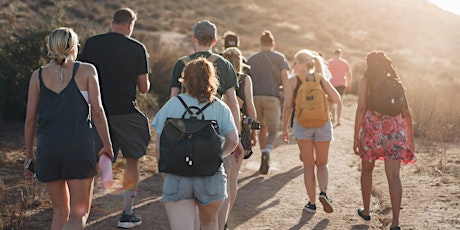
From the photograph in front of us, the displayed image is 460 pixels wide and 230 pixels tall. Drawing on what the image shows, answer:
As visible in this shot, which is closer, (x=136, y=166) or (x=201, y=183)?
(x=201, y=183)

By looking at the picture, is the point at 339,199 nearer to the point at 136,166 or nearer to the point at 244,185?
the point at 244,185

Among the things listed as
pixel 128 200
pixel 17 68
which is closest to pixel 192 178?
pixel 128 200

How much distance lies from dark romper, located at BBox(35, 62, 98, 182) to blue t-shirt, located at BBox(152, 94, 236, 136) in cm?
53

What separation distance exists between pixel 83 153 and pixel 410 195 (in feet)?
15.7

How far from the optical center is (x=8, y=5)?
31469 millimetres

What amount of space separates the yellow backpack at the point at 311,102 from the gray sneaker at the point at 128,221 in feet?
6.72

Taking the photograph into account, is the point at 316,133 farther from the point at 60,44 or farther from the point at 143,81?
the point at 60,44

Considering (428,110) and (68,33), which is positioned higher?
(68,33)

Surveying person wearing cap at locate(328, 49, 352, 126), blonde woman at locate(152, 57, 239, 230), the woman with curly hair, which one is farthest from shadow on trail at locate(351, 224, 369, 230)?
person wearing cap at locate(328, 49, 352, 126)

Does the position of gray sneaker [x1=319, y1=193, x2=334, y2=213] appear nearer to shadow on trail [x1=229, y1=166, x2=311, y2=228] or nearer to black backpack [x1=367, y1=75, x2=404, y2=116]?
shadow on trail [x1=229, y1=166, x2=311, y2=228]

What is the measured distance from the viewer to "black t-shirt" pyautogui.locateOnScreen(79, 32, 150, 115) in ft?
19.4

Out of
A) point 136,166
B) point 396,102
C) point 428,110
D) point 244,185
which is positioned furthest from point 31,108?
point 428,110

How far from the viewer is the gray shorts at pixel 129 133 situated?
6.03m

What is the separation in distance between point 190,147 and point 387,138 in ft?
9.17
